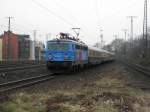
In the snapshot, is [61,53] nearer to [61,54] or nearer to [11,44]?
[61,54]

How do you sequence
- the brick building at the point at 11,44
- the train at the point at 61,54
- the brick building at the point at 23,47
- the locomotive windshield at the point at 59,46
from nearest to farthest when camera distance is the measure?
1. the train at the point at 61,54
2. the locomotive windshield at the point at 59,46
3. the brick building at the point at 11,44
4. the brick building at the point at 23,47

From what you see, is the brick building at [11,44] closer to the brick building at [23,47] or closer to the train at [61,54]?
the brick building at [23,47]

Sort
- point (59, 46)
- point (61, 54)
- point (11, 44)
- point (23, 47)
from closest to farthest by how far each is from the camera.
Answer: point (61, 54), point (59, 46), point (11, 44), point (23, 47)

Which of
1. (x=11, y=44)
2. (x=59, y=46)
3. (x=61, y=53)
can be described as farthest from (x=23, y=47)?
(x=61, y=53)

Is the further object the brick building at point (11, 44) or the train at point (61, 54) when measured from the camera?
the brick building at point (11, 44)

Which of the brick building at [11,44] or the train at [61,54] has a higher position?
the brick building at [11,44]

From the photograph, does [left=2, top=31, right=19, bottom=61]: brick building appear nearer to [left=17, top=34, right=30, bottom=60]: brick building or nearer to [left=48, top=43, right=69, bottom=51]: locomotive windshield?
[left=17, top=34, right=30, bottom=60]: brick building

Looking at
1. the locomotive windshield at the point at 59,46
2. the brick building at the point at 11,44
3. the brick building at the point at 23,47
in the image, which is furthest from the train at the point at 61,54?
the brick building at the point at 23,47

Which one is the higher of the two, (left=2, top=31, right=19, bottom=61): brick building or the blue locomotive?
(left=2, top=31, right=19, bottom=61): brick building

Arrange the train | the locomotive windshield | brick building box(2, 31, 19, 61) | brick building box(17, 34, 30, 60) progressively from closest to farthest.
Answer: the train → the locomotive windshield → brick building box(2, 31, 19, 61) → brick building box(17, 34, 30, 60)

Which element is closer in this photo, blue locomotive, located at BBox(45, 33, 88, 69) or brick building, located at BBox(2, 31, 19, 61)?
blue locomotive, located at BBox(45, 33, 88, 69)

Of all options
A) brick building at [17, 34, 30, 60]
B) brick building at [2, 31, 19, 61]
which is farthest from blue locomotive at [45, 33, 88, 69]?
brick building at [17, 34, 30, 60]

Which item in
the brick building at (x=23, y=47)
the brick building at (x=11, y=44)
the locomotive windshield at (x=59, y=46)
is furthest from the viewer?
the brick building at (x=23, y=47)

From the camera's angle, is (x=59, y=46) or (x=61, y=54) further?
(x=59, y=46)
